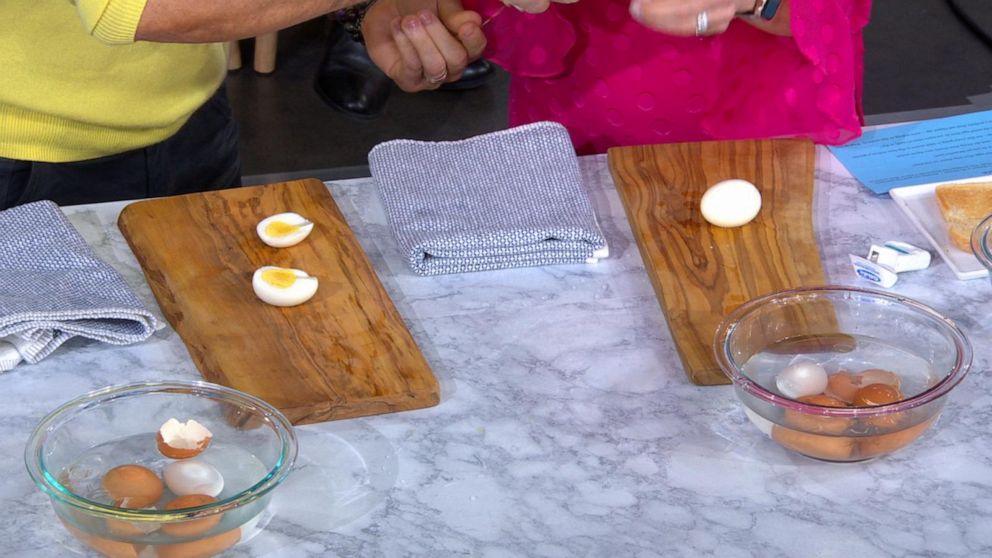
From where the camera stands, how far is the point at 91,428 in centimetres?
104

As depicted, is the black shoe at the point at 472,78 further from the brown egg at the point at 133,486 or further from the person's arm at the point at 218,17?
the brown egg at the point at 133,486

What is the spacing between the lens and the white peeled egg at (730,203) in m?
Result: 1.36

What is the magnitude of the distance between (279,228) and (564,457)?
1.37 ft

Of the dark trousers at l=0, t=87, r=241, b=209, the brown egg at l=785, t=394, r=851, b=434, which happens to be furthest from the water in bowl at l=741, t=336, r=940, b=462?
the dark trousers at l=0, t=87, r=241, b=209

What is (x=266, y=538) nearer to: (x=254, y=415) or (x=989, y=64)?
(x=254, y=415)

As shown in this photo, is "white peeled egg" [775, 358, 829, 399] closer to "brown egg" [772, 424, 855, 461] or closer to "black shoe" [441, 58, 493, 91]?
"brown egg" [772, 424, 855, 461]

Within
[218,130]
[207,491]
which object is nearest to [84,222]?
[218,130]

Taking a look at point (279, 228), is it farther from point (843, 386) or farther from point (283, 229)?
point (843, 386)

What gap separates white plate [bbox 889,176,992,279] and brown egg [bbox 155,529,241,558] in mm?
809

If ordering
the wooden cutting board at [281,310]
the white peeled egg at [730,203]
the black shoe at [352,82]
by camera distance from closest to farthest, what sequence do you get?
the wooden cutting board at [281,310]
the white peeled egg at [730,203]
the black shoe at [352,82]

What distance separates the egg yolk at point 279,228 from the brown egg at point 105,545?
0.44 m

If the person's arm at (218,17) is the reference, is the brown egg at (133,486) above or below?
below

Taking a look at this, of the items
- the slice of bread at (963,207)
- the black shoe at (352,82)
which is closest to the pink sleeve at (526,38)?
the slice of bread at (963,207)

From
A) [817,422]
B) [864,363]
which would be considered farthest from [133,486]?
[864,363]
